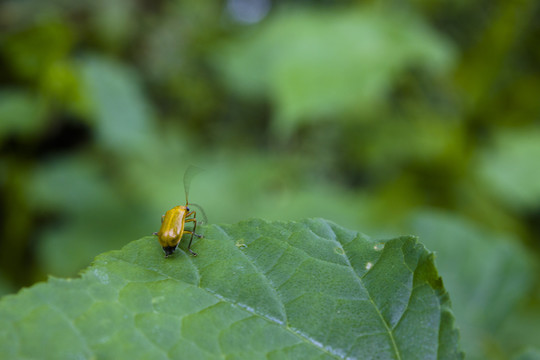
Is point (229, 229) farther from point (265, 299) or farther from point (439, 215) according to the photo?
Answer: point (439, 215)

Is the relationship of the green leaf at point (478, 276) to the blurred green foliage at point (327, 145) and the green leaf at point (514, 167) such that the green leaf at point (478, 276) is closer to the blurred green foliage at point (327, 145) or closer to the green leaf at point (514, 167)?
the blurred green foliage at point (327, 145)

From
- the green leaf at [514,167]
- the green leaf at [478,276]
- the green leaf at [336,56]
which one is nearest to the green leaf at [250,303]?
the green leaf at [478,276]

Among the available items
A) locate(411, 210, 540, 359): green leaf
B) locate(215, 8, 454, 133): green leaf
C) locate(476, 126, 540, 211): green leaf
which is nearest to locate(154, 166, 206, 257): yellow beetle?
locate(411, 210, 540, 359): green leaf

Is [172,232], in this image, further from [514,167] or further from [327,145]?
[327,145]

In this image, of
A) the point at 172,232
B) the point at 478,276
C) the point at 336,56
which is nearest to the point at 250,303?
the point at 172,232

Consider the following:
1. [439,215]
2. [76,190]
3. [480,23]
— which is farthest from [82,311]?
[480,23]

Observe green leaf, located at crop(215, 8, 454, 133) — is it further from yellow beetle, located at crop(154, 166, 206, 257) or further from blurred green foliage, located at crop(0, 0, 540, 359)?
yellow beetle, located at crop(154, 166, 206, 257)

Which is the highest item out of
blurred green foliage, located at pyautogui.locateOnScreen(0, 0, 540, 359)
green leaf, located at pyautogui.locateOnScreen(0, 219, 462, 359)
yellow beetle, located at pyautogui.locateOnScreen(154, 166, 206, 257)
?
blurred green foliage, located at pyautogui.locateOnScreen(0, 0, 540, 359)
